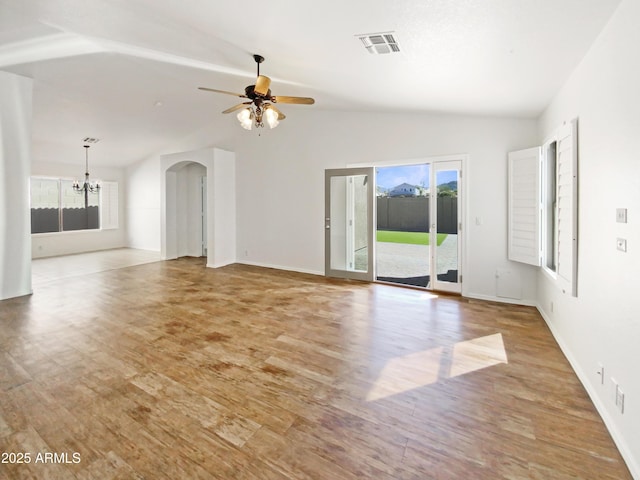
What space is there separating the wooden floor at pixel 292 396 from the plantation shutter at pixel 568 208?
0.79 m

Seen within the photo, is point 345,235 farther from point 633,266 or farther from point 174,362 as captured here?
point 633,266

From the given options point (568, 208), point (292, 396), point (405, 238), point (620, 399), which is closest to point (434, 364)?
point (620, 399)

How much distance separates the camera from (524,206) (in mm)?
4113

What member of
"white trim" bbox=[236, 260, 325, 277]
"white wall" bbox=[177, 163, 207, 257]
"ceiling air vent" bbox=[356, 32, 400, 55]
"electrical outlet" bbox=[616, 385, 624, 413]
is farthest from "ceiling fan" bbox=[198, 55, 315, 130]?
"white wall" bbox=[177, 163, 207, 257]

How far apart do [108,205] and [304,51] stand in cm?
921

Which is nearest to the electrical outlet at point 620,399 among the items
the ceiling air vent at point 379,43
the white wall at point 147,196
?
the ceiling air vent at point 379,43

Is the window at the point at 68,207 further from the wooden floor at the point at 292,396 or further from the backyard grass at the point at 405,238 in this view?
the backyard grass at the point at 405,238

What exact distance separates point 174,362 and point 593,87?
410 cm

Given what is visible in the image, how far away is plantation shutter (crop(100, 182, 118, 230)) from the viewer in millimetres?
9477

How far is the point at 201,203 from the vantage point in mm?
8539

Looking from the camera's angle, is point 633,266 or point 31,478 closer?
point 31,478

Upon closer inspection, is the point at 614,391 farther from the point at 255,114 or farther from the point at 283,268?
the point at 283,268

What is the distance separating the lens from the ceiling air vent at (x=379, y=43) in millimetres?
2525

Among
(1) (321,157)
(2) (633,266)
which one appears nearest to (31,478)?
(2) (633,266)
